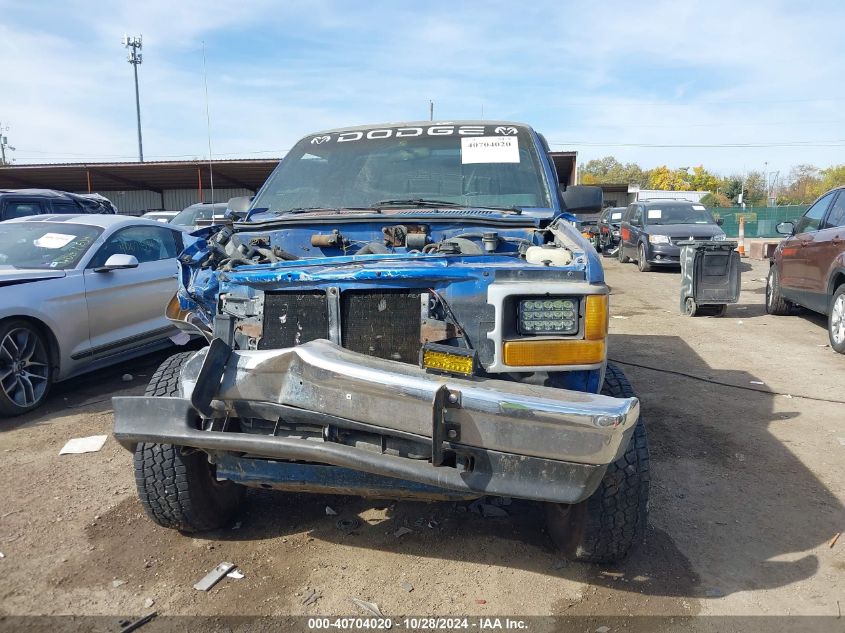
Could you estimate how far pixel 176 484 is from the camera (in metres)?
2.75

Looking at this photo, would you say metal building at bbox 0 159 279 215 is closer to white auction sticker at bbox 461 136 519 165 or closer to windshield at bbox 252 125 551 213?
windshield at bbox 252 125 551 213

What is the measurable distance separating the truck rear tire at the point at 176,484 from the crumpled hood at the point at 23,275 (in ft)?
8.37

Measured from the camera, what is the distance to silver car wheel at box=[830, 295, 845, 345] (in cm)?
652

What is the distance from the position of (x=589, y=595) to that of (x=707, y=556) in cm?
66

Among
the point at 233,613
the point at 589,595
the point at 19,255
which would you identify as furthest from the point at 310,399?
the point at 19,255

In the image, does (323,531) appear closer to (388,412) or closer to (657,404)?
(388,412)

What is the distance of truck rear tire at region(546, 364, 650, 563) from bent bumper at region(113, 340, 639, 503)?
418 mm

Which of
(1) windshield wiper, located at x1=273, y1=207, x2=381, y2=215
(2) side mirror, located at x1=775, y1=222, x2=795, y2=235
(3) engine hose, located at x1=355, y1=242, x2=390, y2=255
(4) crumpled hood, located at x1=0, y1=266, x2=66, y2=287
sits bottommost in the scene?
(4) crumpled hood, located at x1=0, y1=266, x2=66, y2=287

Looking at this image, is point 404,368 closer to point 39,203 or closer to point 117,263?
point 117,263

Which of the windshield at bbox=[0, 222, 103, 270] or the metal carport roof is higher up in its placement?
the metal carport roof

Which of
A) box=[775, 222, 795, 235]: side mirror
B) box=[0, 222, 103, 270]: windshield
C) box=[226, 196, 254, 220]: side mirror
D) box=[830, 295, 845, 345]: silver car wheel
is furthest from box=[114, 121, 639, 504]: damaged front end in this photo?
box=[775, 222, 795, 235]: side mirror

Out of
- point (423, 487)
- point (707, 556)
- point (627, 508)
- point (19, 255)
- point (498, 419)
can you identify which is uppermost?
point (19, 255)

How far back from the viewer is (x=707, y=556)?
2.81 meters

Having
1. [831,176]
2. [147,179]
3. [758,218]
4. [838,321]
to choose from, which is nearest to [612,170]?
[831,176]
